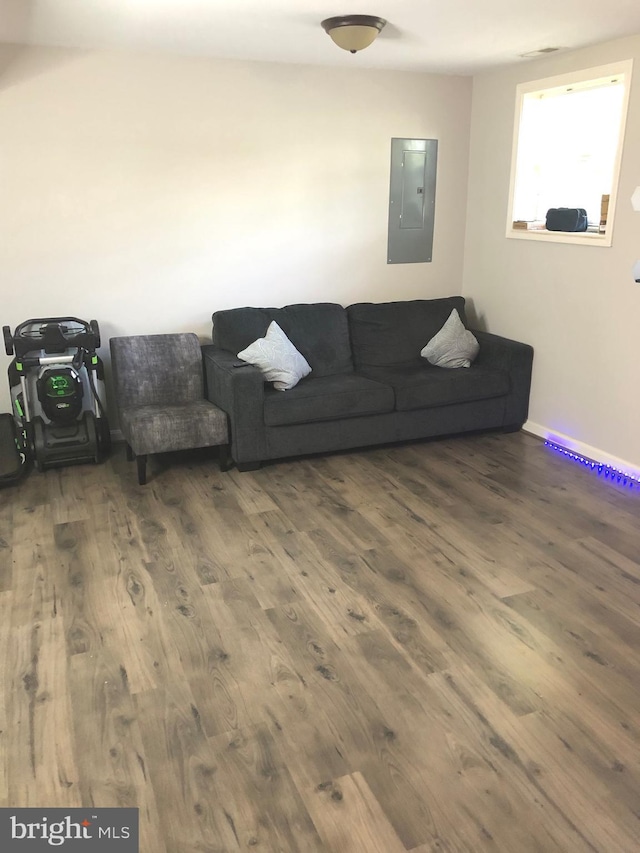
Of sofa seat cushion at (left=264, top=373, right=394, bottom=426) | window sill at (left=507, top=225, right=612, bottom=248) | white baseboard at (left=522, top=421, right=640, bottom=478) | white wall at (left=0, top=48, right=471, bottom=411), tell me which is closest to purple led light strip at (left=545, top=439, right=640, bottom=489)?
white baseboard at (left=522, top=421, right=640, bottom=478)

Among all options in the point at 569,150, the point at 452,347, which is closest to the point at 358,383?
the point at 452,347

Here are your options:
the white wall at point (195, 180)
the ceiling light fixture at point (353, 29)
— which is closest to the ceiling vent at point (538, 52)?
the white wall at point (195, 180)

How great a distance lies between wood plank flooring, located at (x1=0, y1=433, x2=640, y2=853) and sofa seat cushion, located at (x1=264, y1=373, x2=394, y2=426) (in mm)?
411

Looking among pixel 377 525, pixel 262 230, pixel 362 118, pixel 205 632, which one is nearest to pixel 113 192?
pixel 262 230

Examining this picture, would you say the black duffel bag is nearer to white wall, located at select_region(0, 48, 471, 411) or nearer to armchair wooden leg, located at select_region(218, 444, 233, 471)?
white wall, located at select_region(0, 48, 471, 411)

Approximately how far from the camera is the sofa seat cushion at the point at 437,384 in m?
4.41

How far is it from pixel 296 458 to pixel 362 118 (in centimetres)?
236

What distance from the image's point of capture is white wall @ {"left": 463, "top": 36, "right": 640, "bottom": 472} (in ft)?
13.0

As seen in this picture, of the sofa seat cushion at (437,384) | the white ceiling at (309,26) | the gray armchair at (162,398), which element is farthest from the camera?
the sofa seat cushion at (437,384)

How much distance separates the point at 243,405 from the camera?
400 centimetres

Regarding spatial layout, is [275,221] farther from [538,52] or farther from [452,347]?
[538,52]

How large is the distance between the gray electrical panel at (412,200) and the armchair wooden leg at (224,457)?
198cm

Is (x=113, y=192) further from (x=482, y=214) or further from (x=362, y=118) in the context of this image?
(x=482, y=214)

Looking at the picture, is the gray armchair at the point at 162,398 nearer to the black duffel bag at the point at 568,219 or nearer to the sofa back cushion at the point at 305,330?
the sofa back cushion at the point at 305,330
